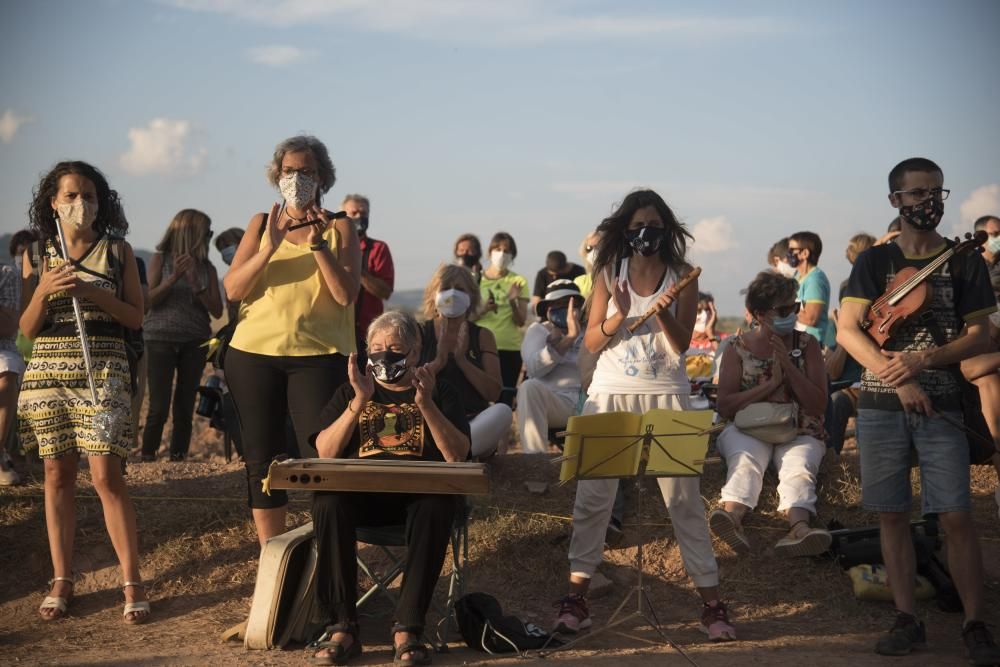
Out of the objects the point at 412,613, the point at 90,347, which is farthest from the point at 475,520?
the point at 90,347

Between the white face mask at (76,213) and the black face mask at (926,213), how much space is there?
167 inches

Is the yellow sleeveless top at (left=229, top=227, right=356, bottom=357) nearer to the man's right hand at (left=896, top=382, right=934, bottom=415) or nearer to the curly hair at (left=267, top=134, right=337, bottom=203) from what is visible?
the curly hair at (left=267, top=134, right=337, bottom=203)

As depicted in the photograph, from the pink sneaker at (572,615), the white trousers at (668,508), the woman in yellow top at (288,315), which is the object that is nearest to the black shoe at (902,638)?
the white trousers at (668,508)

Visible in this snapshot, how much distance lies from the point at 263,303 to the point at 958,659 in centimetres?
390

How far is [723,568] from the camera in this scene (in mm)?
6965

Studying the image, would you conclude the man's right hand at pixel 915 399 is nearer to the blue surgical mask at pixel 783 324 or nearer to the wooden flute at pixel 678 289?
the wooden flute at pixel 678 289

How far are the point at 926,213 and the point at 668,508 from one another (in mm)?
1929

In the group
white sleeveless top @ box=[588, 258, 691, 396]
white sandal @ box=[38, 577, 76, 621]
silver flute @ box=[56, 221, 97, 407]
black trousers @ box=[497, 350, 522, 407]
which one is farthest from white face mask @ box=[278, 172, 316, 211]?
black trousers @ box=[497, 350, 522, 407]

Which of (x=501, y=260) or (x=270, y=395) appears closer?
(x=270, y=395)

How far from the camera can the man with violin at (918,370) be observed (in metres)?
5.36

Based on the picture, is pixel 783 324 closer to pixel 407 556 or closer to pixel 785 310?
pixel 785 310

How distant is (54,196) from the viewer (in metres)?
6.20

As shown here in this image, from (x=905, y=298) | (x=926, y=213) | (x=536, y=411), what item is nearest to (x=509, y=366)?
(x=536, y=411)

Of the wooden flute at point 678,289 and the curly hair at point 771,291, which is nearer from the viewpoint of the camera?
the wooden flute at point 678,289
